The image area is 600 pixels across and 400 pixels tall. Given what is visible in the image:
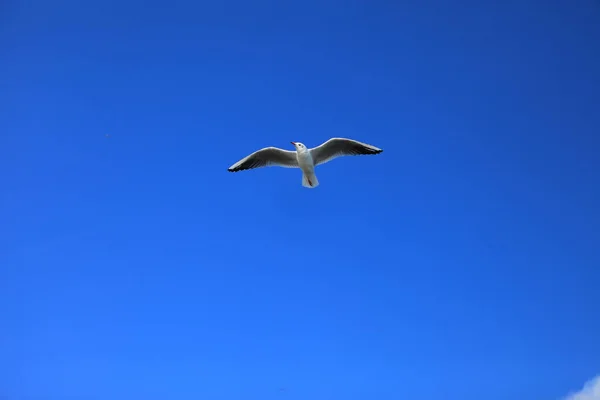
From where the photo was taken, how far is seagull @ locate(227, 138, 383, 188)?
12.4m

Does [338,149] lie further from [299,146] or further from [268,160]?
[268,160]

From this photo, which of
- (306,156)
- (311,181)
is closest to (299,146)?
(306,156)

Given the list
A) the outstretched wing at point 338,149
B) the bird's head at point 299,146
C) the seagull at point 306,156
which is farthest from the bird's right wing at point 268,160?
the outstretched wing at point 338,149

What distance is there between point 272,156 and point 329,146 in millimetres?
1305

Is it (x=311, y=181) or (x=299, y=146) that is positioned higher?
(x=299, y=146)

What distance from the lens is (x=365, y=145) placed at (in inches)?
490

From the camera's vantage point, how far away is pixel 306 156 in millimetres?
12258

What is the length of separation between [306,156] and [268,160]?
1094 mm

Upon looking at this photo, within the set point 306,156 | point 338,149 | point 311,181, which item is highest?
point 338,149

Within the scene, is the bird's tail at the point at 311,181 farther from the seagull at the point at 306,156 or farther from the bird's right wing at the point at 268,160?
the bird's right wing at the point at 268,160

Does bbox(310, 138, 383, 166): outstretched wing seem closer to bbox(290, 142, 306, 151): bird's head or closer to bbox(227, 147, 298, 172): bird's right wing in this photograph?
bbox(290, 142, 306, 151): bird's head

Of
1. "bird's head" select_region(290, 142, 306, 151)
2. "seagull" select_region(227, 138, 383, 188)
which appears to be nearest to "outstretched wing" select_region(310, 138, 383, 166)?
"seagull" select_region(227, 138, 383, 188)

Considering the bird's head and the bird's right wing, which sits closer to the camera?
the bird's head

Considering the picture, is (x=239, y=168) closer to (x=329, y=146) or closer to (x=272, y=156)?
(x=272, y=156)
